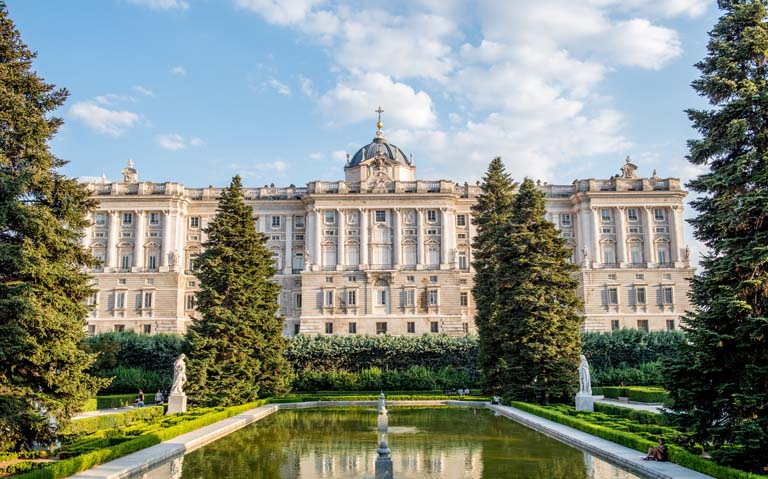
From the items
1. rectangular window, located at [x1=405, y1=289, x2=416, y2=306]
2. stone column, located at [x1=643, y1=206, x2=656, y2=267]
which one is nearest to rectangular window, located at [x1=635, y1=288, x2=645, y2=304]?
stone column, located at [x1=643, y1=206, x2=656, y2=267]

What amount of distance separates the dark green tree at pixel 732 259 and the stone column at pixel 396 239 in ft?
167

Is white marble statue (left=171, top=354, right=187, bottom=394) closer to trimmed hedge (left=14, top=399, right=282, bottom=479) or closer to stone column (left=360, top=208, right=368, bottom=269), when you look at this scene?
trimmed hedge (left=14, top=399, right=282, bottom=479)

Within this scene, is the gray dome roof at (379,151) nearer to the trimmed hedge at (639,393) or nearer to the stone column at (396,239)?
the stone column at (396,239)

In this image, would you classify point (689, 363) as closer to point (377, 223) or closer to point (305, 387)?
point (305, 387)

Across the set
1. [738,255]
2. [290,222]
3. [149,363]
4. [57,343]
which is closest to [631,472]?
[738,255]

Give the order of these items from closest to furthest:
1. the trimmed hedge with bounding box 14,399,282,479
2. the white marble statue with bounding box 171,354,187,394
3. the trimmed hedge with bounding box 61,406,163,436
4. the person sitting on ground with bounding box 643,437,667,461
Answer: the trimmed hedge with bounding box 14,399,282,479, the person sitting on ground with bounding box 643,437,667,461, the trimmed hedge with bounding box 61,406,163,436, the white marble statue with bounding box 171,354,187,394

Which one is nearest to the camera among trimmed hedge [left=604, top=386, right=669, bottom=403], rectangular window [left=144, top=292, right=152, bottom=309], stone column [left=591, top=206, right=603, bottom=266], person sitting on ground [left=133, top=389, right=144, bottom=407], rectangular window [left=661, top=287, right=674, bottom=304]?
trimmed hedge [left=604, top=386, right=669, bottom=403]

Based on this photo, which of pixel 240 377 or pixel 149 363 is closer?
pixel 240 377

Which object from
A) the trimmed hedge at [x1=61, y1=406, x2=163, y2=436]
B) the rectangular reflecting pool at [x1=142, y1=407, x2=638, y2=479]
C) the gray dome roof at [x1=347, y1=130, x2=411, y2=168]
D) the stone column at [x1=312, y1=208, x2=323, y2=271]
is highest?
the gray dome roof at [x1=347, y1=130, x2=411, y2=168]

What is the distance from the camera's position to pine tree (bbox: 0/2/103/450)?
14898 mm

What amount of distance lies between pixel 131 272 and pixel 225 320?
38.8m

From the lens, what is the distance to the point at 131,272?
218 feet

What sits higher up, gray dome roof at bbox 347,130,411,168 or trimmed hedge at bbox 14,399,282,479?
gray dome roof at bbox 347,130,411,168

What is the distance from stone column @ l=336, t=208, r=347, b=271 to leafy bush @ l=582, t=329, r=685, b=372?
27.0m
